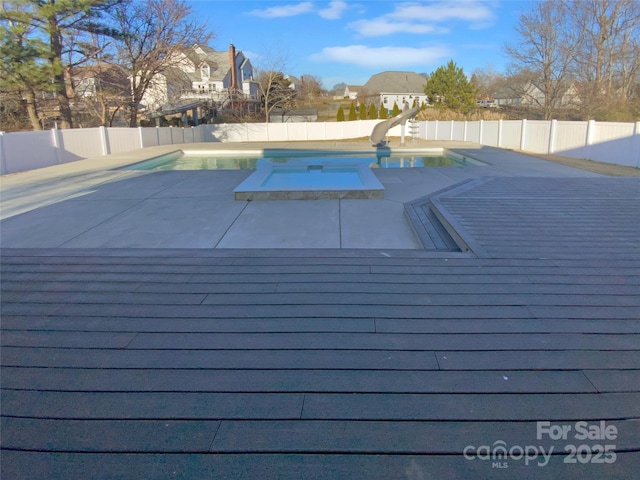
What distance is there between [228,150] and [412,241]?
13.4 metres

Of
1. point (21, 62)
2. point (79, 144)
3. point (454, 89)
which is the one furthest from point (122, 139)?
point (454, 89)

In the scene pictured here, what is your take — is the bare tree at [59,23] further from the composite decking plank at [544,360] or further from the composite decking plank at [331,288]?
the composite decking plank at [544,360]

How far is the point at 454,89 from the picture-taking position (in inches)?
1178

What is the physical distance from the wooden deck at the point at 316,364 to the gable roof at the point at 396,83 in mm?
49818

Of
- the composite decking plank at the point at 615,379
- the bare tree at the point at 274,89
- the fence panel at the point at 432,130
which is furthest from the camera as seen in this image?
the bare tree at the point at 274,89

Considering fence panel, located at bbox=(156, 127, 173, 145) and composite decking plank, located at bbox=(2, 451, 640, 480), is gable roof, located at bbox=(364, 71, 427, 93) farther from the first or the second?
composite decking plank, located at bbox=(2, 451, 640, 480)

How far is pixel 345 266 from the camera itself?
337cm

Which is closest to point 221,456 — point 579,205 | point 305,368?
point 305,368

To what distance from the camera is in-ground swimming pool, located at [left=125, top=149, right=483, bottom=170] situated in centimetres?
1259

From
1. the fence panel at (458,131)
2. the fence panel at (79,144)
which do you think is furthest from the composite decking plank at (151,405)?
the fence panel at (458,131)

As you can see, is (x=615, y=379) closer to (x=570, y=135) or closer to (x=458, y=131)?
(x=570, y=135)

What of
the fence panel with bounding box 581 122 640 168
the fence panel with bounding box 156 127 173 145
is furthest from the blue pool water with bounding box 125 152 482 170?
the fence panel with bounding box 156 127 173 145

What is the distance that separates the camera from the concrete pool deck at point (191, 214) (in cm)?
436

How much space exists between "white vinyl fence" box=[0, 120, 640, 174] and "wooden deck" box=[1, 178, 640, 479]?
909 cm
